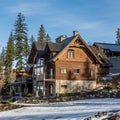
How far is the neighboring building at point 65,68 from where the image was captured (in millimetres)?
54250

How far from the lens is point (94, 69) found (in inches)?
2263

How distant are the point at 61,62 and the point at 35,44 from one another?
6.56 meters

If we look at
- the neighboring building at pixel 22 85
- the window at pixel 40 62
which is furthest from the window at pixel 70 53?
the neighboring building at pixel 22 85

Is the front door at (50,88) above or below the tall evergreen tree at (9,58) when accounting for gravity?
below

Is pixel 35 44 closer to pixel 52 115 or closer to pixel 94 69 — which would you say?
pixel 94 69

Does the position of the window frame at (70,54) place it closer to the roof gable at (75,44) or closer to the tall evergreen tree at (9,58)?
the roof gable at (75,44)

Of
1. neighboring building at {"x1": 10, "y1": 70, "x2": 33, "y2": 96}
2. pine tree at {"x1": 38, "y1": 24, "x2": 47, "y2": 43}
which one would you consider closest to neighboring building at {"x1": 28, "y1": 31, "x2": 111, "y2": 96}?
neighboring building at {"x1": 10, "y1": 70, "x2": 33, "y2": 96}

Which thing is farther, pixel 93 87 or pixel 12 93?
pixel 12 93

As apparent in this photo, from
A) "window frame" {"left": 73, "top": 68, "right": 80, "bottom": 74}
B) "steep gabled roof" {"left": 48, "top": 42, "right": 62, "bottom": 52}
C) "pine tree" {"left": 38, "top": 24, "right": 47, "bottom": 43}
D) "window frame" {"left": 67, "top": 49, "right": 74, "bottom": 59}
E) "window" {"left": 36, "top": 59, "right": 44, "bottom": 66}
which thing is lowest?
"window frame" {"left": 73, "top": 68, "right": 80, "bottom": 74}

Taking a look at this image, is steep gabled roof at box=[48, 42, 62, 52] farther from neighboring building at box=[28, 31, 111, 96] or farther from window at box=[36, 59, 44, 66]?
window at box=[36, 59, 44, 66]

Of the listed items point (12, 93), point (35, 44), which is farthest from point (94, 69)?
point (12, 93)

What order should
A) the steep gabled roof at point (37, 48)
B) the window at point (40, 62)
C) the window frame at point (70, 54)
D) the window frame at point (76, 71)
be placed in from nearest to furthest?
the window frame at point (70, 54) < the window frame at point (76, 71) < the window at point (40, 62) < the steep gabled roof at point (37, 48)

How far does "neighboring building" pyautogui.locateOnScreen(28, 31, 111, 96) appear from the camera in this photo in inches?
2136

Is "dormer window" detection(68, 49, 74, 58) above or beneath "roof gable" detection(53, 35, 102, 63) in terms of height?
beneath
